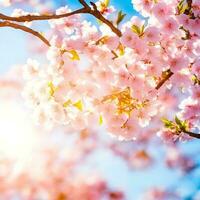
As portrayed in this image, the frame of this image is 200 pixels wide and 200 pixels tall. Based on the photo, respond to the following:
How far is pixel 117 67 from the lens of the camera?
200 inches

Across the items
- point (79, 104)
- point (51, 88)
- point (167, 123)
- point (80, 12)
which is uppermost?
point (80, 12)

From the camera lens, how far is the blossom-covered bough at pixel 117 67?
16.4 ft

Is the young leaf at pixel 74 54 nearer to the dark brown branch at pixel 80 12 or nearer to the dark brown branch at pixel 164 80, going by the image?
the dark brown branch at pixel 80 12

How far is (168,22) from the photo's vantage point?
5.10 meters

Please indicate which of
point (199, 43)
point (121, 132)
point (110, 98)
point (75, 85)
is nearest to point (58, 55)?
point (75, 85)

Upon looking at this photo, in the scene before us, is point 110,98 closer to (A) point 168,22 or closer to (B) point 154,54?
(B) point 154,54

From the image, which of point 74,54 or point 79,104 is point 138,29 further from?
point 79,104

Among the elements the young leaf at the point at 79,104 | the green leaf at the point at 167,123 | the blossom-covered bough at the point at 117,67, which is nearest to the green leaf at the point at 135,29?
the blossom-covered bough at the point at 117,67

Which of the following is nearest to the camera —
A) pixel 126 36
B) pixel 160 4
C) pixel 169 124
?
pixel 126 36

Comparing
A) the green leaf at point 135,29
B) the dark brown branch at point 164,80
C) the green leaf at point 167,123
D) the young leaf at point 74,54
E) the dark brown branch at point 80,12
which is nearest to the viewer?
the dark brown branch at point 80,12

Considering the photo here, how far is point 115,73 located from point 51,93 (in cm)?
77

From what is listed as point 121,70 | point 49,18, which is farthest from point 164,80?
point 49,18

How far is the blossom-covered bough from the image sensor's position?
16.4ft

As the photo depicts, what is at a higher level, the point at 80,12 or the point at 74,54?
the point at 80,12
